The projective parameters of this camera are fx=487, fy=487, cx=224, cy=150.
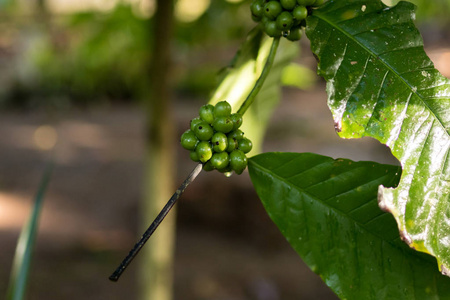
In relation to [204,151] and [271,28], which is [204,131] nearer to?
[204,151]

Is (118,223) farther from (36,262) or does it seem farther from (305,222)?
(305,222)

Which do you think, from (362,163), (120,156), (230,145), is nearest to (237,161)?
(230,145)

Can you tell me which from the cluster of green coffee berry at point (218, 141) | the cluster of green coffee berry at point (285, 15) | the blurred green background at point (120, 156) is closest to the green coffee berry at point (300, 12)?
the cluster of green coffee berry at point (285, 15)

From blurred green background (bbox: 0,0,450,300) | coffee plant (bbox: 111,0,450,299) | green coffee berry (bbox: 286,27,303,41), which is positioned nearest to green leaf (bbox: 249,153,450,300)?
coffee plant (bbox: 111,0,450,299)

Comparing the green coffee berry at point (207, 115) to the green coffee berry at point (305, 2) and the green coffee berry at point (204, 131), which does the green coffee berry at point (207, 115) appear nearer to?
the green coffee berry at point (204, 131)

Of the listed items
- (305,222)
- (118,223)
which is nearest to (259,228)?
(118,223)

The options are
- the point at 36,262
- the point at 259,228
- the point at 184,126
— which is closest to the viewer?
the point at 36,262

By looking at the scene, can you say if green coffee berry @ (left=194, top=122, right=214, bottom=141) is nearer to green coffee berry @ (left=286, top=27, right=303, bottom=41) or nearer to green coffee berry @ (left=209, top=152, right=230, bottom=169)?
green coffee berry @ (left=209, top=152, right=230, bottom=169)
